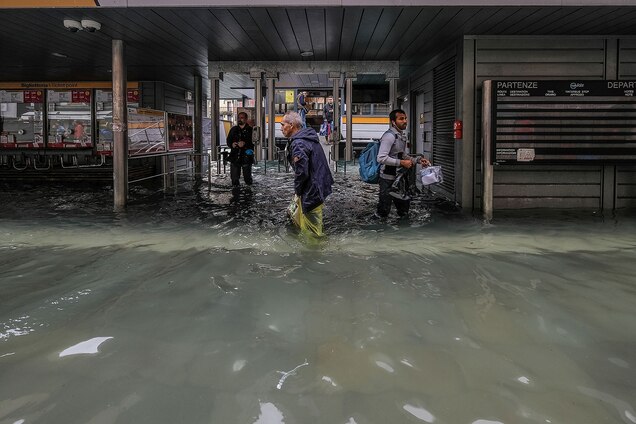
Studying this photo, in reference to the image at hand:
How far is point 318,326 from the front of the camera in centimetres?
352

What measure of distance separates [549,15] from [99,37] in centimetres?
678

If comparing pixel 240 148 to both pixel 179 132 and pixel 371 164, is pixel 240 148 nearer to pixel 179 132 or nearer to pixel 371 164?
pixel 179 132

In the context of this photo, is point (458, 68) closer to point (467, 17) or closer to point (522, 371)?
point (467, 17)

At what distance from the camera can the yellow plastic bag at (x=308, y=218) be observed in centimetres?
589

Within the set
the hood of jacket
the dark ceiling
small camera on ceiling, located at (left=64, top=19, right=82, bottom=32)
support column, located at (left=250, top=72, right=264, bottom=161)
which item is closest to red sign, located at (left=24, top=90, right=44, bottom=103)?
the dark ceiling

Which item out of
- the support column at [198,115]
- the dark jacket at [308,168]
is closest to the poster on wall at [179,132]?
the support column at [198,115]

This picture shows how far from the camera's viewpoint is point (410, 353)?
3100mm

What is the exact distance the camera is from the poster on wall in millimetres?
11164

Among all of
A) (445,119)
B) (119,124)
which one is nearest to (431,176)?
(445,119)

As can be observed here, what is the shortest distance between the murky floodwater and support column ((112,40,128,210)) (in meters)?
2.17

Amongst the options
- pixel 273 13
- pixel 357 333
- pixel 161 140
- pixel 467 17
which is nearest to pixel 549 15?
pixel 467 17

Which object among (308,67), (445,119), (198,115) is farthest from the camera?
(198,115)

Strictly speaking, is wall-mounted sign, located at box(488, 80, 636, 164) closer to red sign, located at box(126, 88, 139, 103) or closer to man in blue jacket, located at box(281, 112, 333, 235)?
man in blue jacket, located at box(281, 112, 333, 235)

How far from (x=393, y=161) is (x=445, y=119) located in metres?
3.42
